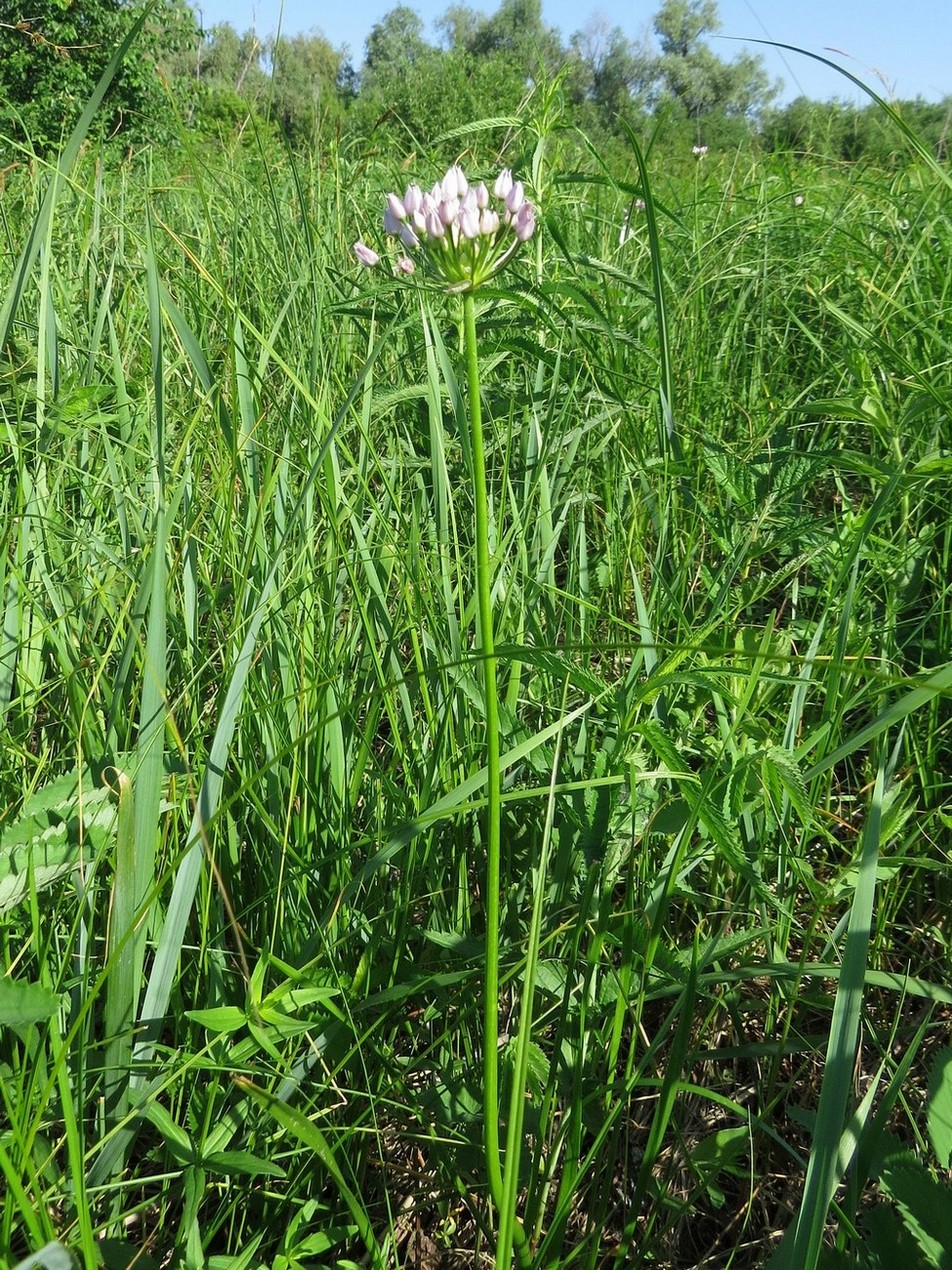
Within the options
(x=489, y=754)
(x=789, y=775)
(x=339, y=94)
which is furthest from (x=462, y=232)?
(x=339, y=94)

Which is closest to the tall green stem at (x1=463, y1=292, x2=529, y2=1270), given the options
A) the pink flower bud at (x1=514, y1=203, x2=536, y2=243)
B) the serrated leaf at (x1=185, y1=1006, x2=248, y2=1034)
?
the pink flower bud at (x1=514, y1=203, x2=536, y2=243)

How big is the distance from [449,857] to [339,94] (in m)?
6.57

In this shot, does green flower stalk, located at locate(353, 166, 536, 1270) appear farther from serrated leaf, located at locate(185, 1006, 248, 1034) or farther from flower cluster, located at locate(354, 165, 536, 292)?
serrated leaf, located at locate(185, 1006, 248, 1034)

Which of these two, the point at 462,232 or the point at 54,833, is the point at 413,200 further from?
the point at 54,833

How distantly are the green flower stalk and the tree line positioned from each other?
0.43m

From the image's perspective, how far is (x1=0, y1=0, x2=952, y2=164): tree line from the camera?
6.60 ft

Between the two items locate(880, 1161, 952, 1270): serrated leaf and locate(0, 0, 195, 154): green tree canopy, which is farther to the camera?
locate(0, 0, 195, 154): green tree canopy

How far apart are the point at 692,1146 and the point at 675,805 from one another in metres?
0.34

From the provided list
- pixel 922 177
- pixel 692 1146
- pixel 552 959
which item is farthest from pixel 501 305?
pixel 922 177

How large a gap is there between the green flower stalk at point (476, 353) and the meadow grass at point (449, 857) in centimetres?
2

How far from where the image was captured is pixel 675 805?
104 cm

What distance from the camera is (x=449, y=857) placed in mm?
1104

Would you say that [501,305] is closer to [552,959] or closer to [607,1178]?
[552,959]

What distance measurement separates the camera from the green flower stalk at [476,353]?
665 millimetres
